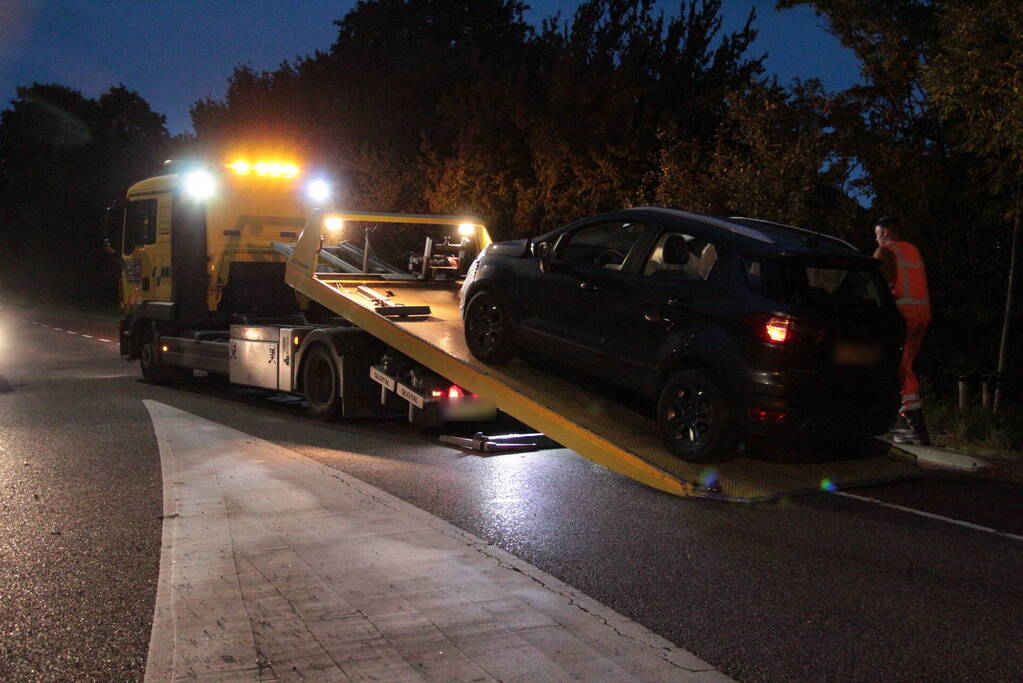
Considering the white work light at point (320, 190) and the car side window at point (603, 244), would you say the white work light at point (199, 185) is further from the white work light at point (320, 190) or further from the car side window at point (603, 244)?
the car side window at point (603, 244)

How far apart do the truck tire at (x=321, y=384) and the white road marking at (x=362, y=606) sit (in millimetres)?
3975

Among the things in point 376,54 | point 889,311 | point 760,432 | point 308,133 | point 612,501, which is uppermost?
point 376,54

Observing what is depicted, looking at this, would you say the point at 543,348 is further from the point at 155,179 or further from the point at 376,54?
the point at 376,54

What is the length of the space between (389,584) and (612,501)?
250 centimetres

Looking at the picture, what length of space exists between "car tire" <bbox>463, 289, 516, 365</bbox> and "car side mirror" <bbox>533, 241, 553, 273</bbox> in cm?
57

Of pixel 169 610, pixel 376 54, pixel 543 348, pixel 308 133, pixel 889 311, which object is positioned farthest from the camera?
pixel 376 54

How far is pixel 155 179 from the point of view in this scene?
1473cm

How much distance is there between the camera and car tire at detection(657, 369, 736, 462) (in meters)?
7.22

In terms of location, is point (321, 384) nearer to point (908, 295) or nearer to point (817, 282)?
point (817, 282)

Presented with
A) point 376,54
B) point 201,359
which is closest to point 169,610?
point 201,359

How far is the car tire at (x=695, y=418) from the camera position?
23.7ft

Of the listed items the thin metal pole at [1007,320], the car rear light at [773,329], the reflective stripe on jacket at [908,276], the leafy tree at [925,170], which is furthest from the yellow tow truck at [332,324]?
the leafy tree at [925,170]

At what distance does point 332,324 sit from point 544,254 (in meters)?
4.43

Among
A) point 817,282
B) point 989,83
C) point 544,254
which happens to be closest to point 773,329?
point 817,282
